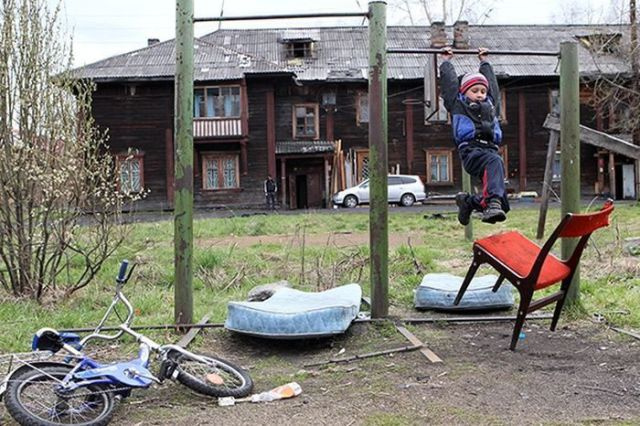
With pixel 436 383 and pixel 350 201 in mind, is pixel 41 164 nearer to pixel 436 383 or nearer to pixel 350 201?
pixel 436 383

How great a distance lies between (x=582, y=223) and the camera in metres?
4.43

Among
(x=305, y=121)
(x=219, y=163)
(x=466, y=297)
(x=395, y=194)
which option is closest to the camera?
(x=466, y=297)

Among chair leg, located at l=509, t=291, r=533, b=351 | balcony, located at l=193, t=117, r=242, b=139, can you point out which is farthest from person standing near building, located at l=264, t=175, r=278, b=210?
chair leg, located at l=509, t=291, r=533, b=351

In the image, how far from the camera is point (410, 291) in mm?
7391

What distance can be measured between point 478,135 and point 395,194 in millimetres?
24386

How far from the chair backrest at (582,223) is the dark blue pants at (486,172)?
609mm

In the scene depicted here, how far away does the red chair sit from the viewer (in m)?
4.44

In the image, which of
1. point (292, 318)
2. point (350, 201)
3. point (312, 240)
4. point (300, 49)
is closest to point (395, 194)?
point (350, 201)

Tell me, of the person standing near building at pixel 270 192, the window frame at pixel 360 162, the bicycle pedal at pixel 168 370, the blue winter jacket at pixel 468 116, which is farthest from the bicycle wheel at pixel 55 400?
the window frame at pixel 360 162

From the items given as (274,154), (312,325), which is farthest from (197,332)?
(274,154)

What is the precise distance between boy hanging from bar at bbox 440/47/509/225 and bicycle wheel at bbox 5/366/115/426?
301 cm

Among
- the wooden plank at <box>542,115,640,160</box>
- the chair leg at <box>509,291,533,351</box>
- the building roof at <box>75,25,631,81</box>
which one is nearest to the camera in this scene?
the chair leg at <box>509,291,533,351</box>

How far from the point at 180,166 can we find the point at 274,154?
26.7 meters

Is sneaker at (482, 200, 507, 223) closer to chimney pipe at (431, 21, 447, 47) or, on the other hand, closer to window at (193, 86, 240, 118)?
window at (193, 86, 240, 118)
